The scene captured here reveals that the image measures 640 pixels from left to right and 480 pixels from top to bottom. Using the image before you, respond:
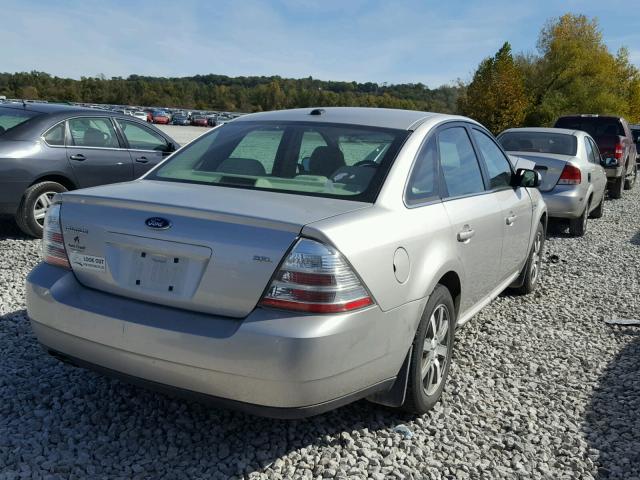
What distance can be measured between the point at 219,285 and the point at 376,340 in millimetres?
730

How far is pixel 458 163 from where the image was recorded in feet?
13.3

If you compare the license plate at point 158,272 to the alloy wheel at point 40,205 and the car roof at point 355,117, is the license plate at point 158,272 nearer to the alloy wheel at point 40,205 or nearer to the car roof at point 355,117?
the car roof at point 355,117

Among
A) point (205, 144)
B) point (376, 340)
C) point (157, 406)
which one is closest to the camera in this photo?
point (376, 340)

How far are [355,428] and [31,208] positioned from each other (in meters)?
5.21

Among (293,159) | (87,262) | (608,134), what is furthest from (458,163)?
(608,134)

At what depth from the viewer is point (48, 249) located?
309 centimetres

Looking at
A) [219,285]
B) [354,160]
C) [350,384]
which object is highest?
[354,160]

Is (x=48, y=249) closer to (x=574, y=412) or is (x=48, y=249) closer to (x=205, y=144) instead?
(x=205, y=144)

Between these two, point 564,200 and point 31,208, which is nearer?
point 31,208

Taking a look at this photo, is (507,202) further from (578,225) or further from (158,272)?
(578,225)

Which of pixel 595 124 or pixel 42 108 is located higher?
pixel 42 108

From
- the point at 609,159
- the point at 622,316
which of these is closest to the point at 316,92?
the point at 609,159

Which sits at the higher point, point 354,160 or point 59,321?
point 354,160

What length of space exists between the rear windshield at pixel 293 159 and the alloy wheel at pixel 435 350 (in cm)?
84
